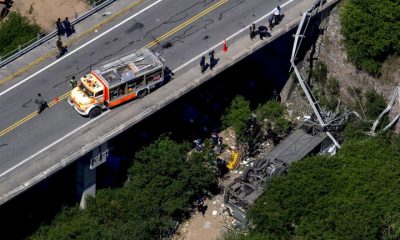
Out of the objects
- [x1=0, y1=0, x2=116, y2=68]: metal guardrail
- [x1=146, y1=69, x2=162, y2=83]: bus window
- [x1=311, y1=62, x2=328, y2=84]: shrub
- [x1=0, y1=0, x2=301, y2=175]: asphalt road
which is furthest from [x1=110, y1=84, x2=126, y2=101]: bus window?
[x1=311, y1=62, x2=328, y2=84]: shrub

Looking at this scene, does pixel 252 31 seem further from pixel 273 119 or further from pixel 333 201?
pixel 333 201

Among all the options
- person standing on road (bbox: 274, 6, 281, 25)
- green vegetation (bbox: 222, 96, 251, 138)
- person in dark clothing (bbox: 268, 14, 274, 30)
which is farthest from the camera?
green vegetation (bbox: 222, 96, 251, 138)

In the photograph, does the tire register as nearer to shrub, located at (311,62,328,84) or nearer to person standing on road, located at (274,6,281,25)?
person standing on road, located at (274,6,281,25)

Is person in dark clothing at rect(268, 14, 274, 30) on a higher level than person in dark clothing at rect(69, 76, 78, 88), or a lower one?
Result: lower

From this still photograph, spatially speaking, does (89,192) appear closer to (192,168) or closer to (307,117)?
(192,168)

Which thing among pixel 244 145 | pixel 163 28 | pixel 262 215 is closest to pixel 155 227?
pixel 262 215
